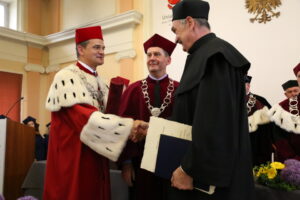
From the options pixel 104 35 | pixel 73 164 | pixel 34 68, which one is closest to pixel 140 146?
pixel 73 164

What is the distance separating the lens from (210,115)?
1.44 m

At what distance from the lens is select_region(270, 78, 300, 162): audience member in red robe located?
2701 millimetres

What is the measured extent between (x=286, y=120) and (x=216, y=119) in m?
1.55

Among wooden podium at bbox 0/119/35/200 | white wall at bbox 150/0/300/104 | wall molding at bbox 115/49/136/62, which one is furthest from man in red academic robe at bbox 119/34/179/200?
wall molding at bbox 115/49/136/62

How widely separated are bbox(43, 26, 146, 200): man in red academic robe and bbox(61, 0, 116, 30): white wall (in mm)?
4858

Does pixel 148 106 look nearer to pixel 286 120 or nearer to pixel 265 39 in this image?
pixel 286 120

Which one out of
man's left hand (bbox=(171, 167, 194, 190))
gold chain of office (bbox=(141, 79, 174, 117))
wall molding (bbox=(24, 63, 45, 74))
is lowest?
man's left hand (bbox=(171, 167, 194, 190))

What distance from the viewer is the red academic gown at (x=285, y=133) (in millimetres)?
2699

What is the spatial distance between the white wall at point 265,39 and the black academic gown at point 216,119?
3.17 meters

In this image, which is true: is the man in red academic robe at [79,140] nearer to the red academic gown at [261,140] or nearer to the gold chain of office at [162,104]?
the gold chain of office at [162,104]

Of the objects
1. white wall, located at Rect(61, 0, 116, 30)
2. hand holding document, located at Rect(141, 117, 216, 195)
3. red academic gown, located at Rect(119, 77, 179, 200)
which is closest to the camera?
hand holding document, located at Rect(141, 117, 216, 195)

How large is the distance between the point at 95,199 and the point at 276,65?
3.41m

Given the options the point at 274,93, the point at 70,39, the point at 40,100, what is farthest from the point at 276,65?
the point at 40,100

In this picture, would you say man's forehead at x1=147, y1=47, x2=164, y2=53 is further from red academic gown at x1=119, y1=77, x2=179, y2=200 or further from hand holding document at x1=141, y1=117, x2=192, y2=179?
hand holding document at x1=141, y1=117, x2=192, y2=179
